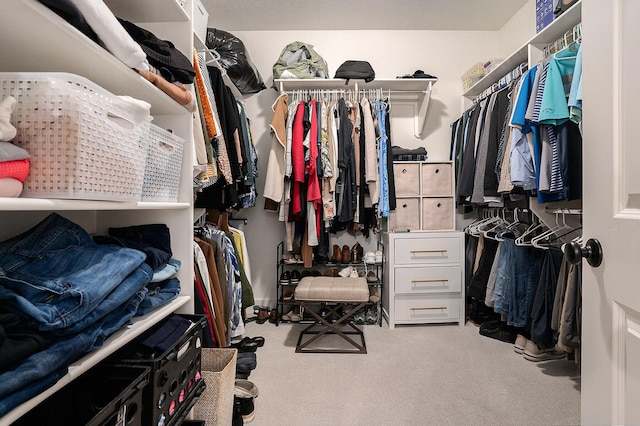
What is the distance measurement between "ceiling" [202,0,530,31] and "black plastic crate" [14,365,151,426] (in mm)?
2678

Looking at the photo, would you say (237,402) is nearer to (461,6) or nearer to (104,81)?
(104,81)

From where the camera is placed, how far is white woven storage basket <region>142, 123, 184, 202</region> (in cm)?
104

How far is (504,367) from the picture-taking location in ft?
6.59

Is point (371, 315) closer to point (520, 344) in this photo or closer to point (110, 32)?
point (520, 344)

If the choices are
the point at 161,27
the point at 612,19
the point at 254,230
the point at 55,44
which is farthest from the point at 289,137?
the point at 612,19

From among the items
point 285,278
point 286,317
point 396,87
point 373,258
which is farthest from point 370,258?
point 396,87

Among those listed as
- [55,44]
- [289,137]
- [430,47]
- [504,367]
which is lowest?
[504,367]

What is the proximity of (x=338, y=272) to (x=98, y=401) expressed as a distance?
2227mm

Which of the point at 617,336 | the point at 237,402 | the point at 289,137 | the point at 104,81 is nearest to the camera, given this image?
the point at 617,336

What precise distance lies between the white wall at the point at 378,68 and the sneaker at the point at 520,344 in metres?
1.32

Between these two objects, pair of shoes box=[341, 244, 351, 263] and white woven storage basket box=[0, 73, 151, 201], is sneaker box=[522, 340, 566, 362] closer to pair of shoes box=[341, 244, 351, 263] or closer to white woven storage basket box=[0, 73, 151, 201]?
pair of shoes box=[341, 244, 351, 263]

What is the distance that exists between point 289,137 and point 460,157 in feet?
4.61

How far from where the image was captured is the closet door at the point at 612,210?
62cm

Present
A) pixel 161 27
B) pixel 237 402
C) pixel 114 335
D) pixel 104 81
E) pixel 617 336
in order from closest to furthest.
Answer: pixel 617 336
pixel 114 335
pixel 104 81
pixel 161 27
pixel 237 402
